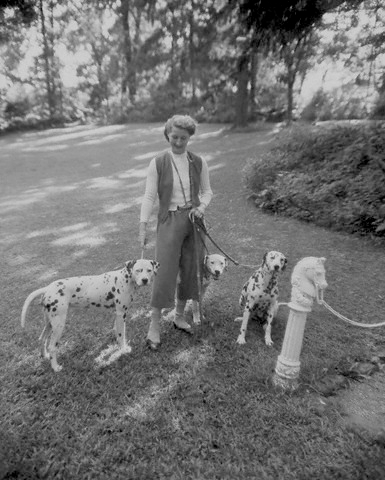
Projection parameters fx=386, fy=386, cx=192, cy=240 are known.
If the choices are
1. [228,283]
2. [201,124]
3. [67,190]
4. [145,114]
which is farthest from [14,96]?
[228,283]

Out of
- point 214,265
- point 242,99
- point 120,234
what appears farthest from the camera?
point 242,99

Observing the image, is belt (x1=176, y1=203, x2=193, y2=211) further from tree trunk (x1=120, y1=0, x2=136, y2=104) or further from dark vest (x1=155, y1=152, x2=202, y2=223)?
tree trunk (x1=120, y1=0, x2=136, y2=104)

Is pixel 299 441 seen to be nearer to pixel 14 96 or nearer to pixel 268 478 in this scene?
pixel 268 478

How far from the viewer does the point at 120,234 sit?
779 centimetres

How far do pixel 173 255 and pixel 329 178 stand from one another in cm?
636

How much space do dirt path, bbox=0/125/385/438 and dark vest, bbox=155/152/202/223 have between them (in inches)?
71.3

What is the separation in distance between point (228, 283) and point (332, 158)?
6.01 meters

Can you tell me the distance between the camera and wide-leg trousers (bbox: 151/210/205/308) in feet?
12.8

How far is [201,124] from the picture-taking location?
2383 cm

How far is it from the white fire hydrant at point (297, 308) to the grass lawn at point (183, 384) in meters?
0.15

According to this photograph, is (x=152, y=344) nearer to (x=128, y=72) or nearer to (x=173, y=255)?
A: (x=173, y=255)

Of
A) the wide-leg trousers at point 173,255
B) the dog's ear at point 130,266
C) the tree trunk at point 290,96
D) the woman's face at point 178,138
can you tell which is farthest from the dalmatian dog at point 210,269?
the tree trunk at point 290,96

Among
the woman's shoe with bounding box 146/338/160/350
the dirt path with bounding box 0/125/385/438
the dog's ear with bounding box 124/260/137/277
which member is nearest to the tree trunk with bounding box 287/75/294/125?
the dirt path with bounding box 0/125/385/438

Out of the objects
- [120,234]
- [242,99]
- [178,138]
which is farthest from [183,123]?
[242,99]
